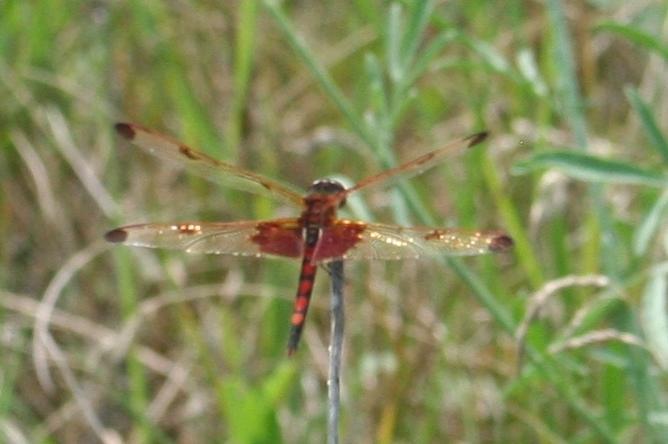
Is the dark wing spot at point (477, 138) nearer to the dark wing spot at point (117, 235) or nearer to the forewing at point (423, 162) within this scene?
the forewing at point (423, 162)

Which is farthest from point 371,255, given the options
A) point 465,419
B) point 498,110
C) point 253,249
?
point 498,110

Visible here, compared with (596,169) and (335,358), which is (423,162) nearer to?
(335,358)

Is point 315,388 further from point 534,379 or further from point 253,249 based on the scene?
point 253,249

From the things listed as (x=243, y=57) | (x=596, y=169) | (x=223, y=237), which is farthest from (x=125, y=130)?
(x=243, y=57)

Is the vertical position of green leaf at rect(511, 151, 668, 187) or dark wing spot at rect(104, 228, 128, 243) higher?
green leaf at rect(511, 151, 668, 187)

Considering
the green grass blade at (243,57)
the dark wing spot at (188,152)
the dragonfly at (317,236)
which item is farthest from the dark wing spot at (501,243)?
the green grass blade at (243,57)

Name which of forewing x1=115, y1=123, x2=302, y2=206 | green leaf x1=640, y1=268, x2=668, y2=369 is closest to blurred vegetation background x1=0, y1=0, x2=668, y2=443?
green leaf x1=640, y1=268, x2=668, y2=369

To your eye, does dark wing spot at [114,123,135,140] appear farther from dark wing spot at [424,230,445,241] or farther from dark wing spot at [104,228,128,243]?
dark wing spot at [424,230,445,241]
